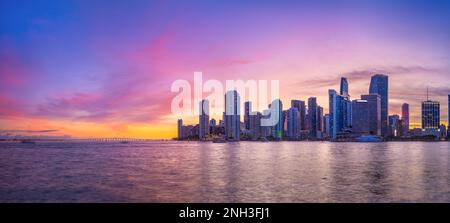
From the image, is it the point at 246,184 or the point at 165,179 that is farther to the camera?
the point at 165,179

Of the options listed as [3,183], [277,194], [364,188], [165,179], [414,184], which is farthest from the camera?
[165,179]
